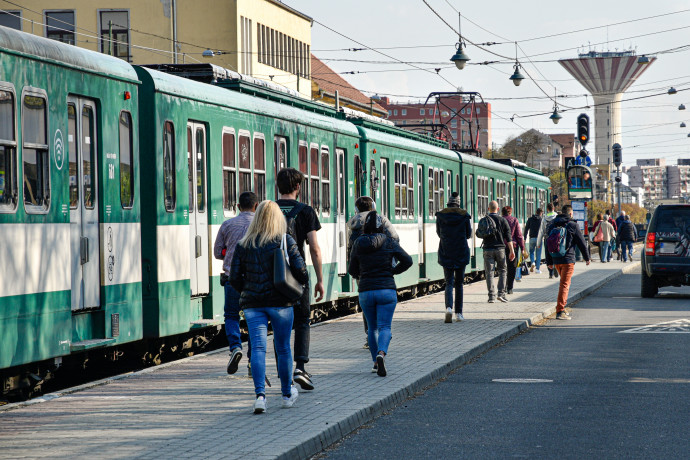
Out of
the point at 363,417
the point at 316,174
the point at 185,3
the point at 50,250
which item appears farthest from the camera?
the point at 185,3

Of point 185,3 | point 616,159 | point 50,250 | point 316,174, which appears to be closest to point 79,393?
point 50,250

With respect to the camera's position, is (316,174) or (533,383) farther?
(316,174)

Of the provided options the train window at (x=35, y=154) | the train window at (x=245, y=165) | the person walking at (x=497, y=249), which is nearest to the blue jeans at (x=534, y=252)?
the person walking at (x=497, y=249)

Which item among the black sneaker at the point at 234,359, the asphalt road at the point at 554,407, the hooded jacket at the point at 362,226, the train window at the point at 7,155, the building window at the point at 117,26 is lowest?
the asphalt road at the point at 554,407

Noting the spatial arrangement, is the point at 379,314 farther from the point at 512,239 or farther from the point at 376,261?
the point at 512,239

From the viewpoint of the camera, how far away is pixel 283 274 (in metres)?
8.98

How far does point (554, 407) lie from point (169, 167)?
497cm

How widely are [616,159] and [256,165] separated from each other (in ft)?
124

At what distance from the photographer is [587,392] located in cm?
1115

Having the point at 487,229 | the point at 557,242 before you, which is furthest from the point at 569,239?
the point at 487,229

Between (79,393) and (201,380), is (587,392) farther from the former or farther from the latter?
(79,393)

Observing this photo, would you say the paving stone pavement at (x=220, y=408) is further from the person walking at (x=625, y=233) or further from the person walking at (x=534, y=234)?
the person walking at (x=625, y=233)

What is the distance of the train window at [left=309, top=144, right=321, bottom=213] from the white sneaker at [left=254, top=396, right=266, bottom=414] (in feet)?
29.0

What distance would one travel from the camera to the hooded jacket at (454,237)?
57.4ft
